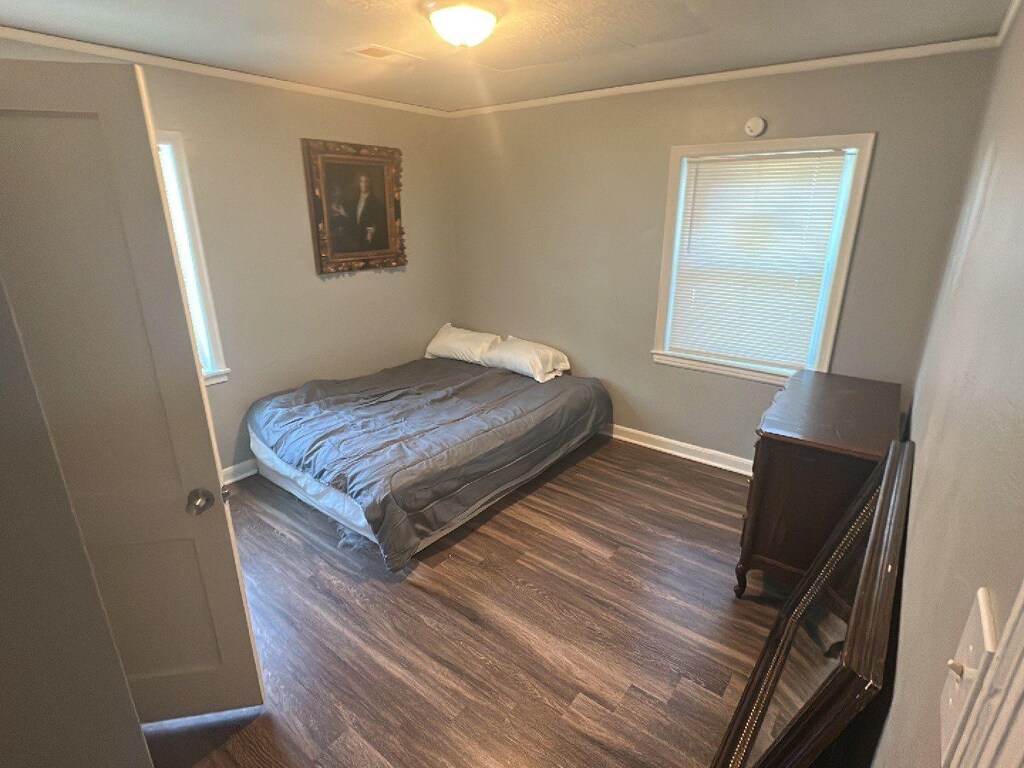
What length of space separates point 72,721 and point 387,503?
4.87 ft

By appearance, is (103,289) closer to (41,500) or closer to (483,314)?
(41,500)

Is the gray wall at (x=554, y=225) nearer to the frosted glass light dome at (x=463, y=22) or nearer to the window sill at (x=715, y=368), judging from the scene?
the window sill at (x=715, y=368)

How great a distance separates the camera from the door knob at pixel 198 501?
4.84 ft

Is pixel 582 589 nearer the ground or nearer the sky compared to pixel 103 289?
nearer the ground

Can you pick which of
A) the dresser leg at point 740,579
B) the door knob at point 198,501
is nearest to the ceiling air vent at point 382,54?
the door knob at point 198,501

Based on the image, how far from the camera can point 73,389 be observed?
4.27 ft

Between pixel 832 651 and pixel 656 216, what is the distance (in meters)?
2.70

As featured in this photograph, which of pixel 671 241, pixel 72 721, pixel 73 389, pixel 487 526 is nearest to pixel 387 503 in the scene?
pixel 487 526

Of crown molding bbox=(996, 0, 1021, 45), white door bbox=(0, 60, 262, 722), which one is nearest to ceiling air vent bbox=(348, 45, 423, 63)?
white door bbox=(0, 60, 262, 722)

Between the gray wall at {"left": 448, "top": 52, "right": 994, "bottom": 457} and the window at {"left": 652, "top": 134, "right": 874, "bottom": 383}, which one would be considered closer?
the gray wall at {"left": 448, "top": 52, "right": 994, "bottom": 457}

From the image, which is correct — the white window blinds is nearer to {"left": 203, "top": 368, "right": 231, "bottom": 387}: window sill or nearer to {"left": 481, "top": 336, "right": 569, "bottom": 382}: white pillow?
{"left": 481, "top": 336, "right": 569, "bottom": 382}: white pillow

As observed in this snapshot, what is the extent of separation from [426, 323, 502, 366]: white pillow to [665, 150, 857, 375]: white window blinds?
1414mm

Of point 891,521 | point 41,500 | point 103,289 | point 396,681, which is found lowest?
point 396,681

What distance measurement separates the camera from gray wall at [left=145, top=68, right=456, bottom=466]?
291 centimetres
